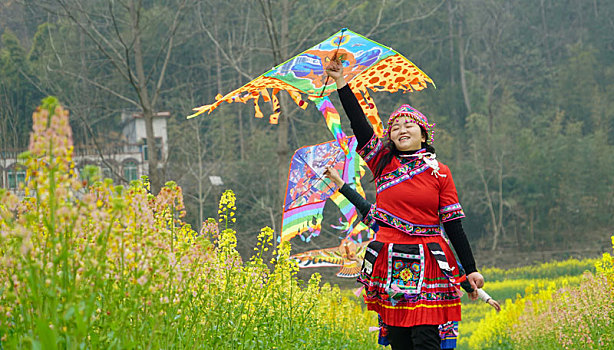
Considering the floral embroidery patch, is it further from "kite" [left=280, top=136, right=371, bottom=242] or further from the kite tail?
"kite" [left=280, top=136, right=371, bottom=242]

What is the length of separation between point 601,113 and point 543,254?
11799 millimetres

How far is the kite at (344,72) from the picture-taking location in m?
4.59

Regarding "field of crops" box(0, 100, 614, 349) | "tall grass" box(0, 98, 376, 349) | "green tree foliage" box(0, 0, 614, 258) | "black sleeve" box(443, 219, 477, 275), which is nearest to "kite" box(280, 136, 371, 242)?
"field of crops" box(0, 100, 614, 349)

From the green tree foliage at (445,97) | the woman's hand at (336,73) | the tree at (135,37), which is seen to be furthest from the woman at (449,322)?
the green tree foliage at (445,97)

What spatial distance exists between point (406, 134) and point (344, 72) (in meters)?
1.48

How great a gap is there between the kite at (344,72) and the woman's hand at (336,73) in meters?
0.52

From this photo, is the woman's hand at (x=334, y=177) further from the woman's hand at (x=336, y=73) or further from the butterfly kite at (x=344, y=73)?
the butterfly kite at (x=344, y=73)

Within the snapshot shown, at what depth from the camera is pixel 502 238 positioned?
28.9 meters

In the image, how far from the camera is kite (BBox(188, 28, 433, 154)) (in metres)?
4.59

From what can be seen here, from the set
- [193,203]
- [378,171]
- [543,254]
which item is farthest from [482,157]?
[378,171]

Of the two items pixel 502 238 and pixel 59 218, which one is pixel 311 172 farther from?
pixel 502 238

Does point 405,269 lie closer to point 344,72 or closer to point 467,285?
point 467,285

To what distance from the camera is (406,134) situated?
11.8ft

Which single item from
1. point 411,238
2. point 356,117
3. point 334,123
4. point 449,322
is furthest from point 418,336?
point 334,123
